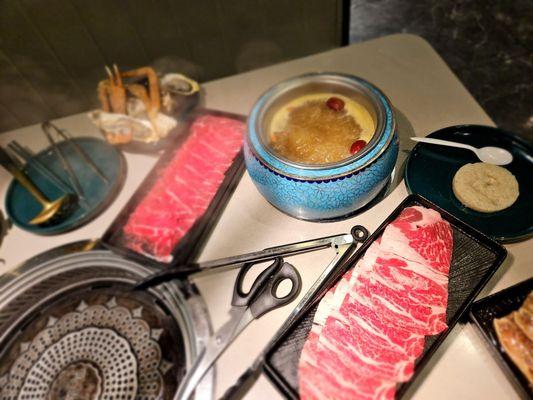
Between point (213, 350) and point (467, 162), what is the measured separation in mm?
1339

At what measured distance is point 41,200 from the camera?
5.93 feet

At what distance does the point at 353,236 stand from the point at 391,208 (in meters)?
0.28

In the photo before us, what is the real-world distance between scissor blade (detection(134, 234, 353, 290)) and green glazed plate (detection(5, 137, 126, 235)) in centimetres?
57

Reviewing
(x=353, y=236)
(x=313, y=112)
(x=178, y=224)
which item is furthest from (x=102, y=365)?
(x=313, y=112)

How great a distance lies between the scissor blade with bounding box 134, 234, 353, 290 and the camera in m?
1.43

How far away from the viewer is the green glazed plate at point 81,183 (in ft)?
5.72

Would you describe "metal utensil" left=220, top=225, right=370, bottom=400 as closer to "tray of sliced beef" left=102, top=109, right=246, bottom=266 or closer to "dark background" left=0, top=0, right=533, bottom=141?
"tray of sliced beef" left=102, top=109, right=246, bottom=266

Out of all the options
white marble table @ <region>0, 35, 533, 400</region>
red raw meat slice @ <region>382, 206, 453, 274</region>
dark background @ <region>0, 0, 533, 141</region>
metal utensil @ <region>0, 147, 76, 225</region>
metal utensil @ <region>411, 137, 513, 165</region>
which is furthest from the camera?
dark background @ <region>0, 0, 533, 141</region>

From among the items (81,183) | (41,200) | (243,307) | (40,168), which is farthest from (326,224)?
(40,168)

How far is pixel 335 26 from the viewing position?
2256 millimetres

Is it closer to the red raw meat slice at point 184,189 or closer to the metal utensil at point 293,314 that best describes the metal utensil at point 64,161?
the red raw meat slice at point 184,189

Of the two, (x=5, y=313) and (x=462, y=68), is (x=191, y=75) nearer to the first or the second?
(x=5, y=313)

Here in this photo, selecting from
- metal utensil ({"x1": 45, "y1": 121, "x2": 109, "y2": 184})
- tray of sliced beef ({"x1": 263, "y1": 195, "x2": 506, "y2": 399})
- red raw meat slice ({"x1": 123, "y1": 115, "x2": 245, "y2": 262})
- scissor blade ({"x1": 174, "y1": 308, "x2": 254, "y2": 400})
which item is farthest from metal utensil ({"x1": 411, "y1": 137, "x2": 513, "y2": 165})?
metal utensil ({"x1": 45, "y1": 121, "x2": 109, "y2": 184})

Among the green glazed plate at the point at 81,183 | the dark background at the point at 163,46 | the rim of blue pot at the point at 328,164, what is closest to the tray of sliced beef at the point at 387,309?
the rim of blue pot at the point at 328,164
